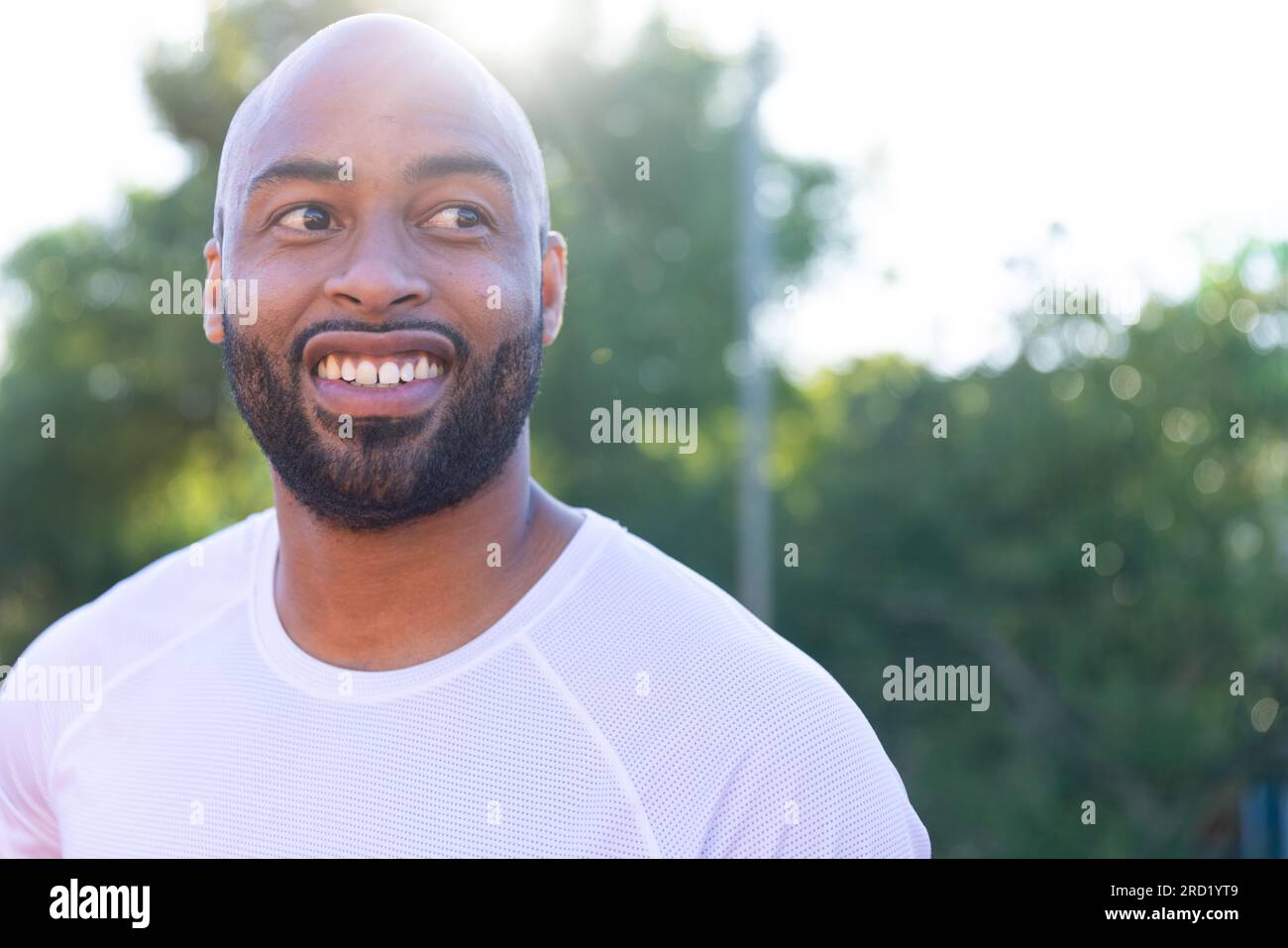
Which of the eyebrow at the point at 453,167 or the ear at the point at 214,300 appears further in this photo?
the ear at the point at 214,300

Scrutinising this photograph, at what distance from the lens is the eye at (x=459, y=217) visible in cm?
237

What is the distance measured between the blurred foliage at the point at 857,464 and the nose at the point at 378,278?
10495 mm

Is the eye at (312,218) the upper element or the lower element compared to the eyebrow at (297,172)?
lower

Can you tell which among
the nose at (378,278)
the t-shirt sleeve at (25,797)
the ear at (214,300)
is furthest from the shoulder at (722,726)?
the t-shirt sleeve at (25,797)

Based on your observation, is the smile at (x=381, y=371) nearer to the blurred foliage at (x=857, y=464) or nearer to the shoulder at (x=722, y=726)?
the shoulder at (x=722, y=726)

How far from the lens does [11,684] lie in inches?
111

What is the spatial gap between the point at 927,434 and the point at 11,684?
12012 mm

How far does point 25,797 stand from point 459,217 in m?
1.53

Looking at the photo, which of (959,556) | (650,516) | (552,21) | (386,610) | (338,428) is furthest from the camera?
(552,21)

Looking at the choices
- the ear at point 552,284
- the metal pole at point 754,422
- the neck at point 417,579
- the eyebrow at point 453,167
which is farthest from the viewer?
the metal pole at point 754,422

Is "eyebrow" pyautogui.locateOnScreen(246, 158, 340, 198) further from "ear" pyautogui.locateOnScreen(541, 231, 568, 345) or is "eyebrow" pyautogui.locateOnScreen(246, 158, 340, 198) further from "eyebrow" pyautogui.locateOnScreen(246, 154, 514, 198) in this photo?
"ear" pyautogui.locateOnScreen(541, 231, 568, 345)

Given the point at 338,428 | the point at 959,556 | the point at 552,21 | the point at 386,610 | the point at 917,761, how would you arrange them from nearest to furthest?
1. the point at 338,428
2. the point at 386,610
3. the point at 917,761
4. the point at 959,556
5. the point at 552,21
